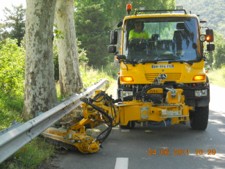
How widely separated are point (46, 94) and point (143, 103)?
6.79 feet

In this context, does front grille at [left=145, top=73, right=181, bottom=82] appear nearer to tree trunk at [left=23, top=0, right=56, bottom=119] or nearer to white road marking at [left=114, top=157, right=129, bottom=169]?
tree trunk at [left=23, top=0, right=56, bottom=119]

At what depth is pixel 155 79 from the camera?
9.05 meters

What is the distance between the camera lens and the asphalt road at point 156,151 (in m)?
6.29

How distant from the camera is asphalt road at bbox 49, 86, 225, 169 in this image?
20.6 ft

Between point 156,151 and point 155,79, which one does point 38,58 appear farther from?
point 156,151

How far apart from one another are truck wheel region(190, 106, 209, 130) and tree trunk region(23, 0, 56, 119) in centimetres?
311

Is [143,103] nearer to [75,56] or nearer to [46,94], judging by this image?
[46,94]

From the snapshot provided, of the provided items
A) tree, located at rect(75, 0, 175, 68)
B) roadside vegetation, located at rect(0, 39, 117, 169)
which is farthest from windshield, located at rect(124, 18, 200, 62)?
tree, located at rect(75, 0, 175, 68)

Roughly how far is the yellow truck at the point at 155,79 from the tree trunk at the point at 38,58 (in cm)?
118

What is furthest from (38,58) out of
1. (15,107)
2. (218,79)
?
(218,79)

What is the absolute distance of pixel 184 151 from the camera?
7234mm

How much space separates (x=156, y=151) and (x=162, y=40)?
318cm

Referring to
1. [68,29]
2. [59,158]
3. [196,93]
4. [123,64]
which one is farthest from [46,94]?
[68,29]

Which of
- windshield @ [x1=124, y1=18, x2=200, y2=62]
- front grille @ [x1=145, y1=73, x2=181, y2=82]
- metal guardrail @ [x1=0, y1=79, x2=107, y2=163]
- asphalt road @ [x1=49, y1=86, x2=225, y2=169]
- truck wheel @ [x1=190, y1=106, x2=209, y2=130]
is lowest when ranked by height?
asphalt road @ [x1=49, y1=86, x2=225, y2=169]
